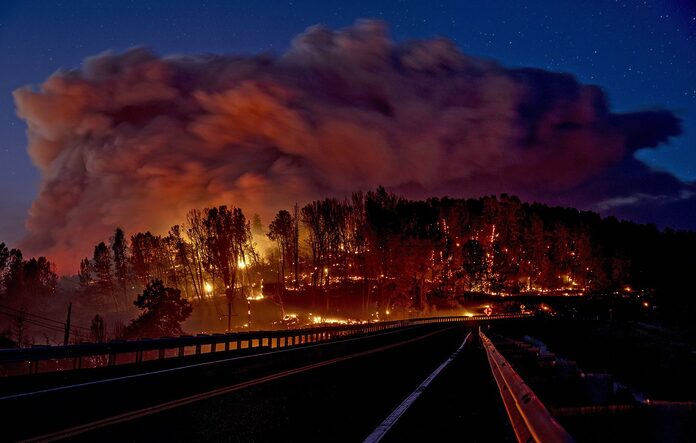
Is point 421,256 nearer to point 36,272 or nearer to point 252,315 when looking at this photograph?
point 252,315

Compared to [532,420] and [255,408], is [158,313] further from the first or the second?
[532,420]

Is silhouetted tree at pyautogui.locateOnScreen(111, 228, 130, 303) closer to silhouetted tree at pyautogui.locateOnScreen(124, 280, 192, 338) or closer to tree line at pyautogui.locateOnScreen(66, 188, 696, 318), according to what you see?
tree line at pyautogui.locateOnScreen(66, 188, 696, 318)

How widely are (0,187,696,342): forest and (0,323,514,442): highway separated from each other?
8280 centimetres

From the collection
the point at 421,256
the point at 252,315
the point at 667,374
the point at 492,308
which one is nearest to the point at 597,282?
the point at 492,308

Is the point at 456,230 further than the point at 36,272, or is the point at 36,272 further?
the point at 36,272

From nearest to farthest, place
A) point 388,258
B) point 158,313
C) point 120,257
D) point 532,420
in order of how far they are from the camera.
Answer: point 532,420 < point 158,313 < point 388,258 < point 120,257

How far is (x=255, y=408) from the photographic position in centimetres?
884

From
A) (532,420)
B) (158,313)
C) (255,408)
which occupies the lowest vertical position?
(158,313)

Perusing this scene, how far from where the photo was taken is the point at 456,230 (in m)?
116

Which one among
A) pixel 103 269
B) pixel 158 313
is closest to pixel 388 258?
pixel 158 313

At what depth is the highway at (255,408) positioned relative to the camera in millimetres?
6652

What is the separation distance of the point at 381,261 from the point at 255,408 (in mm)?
88647

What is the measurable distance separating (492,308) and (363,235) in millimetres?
28240

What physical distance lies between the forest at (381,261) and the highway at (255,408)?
272 feet
